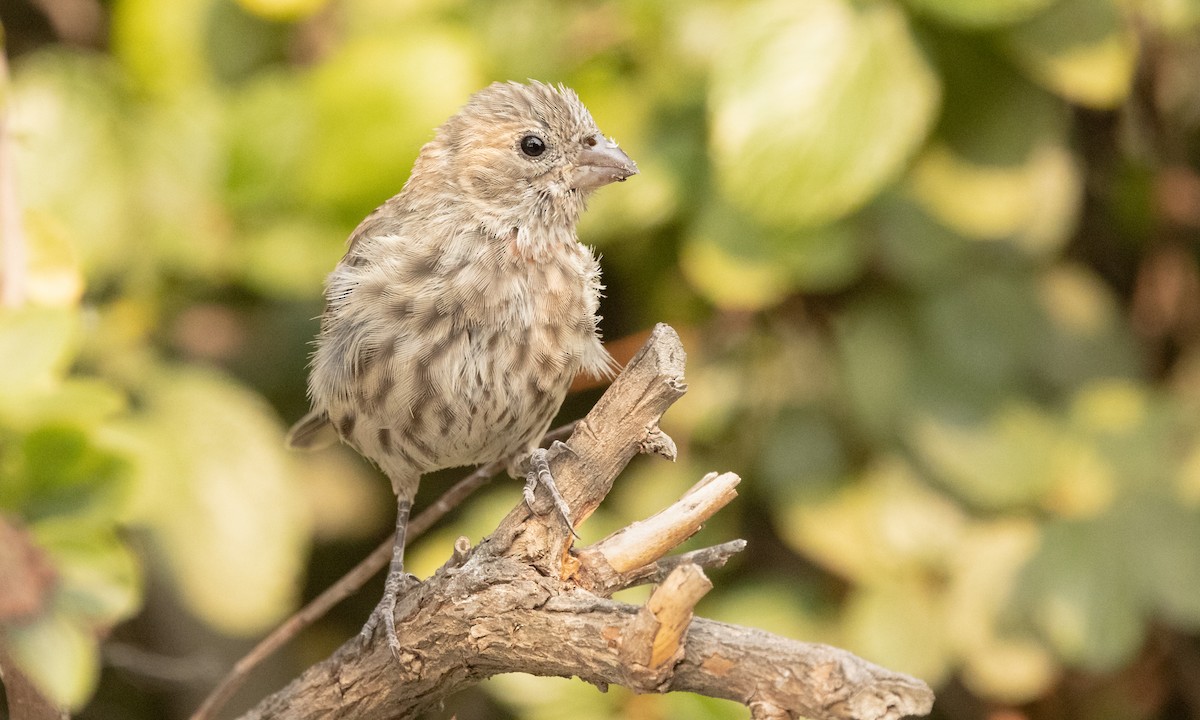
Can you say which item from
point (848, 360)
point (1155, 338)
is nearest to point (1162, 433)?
point (1155, 338)

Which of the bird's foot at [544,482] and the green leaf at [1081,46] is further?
the green leaf at [1081,46]

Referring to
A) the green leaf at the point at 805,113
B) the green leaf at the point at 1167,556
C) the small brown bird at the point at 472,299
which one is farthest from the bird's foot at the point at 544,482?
the green leaf at the point at 1167,556

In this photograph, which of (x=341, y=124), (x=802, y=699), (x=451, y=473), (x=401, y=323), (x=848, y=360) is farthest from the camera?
(x=451, y=473)

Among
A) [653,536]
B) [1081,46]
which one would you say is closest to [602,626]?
[653,536]

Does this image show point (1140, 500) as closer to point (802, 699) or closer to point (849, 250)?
point (849, 250)

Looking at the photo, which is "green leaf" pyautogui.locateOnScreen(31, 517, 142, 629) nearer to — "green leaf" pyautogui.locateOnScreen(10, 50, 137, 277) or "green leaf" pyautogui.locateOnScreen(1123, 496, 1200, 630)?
"green leaf" pyautogui.locateOnScreen(10, 50, 137, 277)

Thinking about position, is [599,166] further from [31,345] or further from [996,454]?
[996,454]

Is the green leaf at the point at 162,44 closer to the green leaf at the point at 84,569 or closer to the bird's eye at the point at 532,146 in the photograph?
the bird's eye at the point at 532,146
